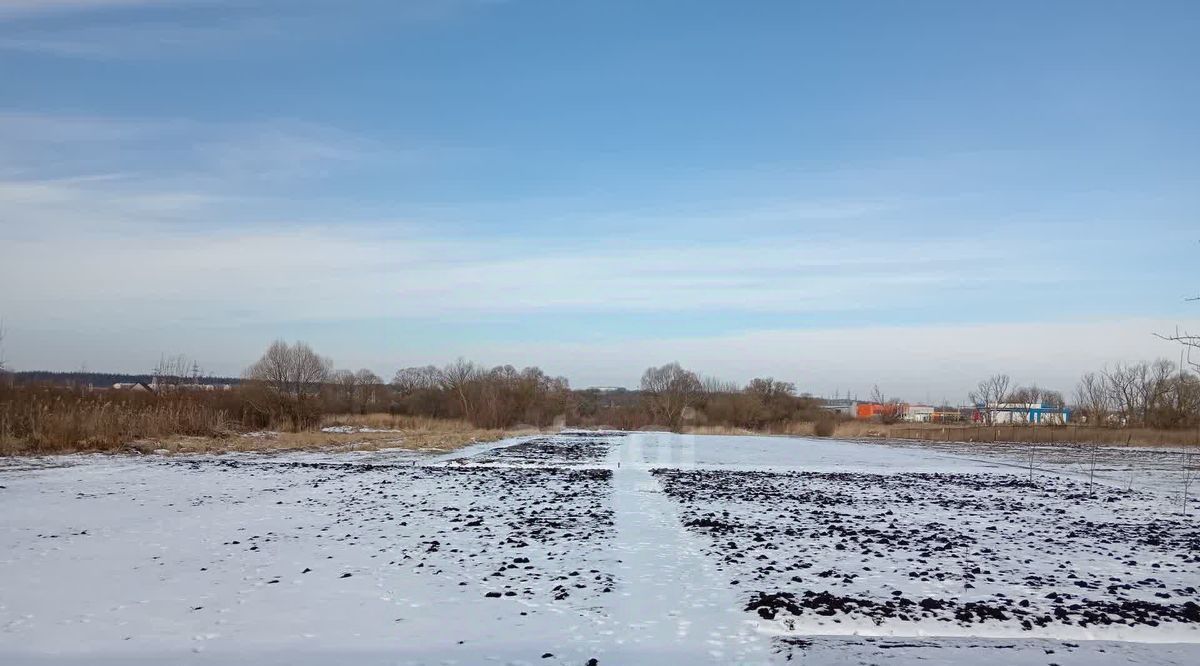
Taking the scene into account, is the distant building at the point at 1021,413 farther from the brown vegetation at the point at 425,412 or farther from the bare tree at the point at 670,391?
the bare tree at the point at 670,391

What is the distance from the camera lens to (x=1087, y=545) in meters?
8.93

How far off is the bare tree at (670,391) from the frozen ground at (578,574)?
44.1m

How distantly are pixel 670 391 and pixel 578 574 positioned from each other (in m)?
66.8

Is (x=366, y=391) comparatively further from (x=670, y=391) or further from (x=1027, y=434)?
(x=1027, y=434)

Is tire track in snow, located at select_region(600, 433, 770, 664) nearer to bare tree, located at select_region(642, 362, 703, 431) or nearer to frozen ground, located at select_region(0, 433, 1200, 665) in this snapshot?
frozen ground, located at select_region(0, 433, 1200, 665)

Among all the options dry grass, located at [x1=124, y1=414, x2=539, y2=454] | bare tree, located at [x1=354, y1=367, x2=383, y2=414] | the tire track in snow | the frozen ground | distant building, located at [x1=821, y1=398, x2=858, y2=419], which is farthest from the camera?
distant building, located at [x1=821, y1=398, x2=858, y2=419]

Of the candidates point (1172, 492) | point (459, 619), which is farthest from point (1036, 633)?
point (1172, 492)

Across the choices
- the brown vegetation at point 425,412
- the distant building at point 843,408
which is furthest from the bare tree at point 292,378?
the distant building at point 843,408

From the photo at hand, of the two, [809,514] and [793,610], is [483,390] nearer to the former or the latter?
[809,514]

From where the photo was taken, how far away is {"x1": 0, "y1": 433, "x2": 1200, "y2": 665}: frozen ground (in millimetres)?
5246

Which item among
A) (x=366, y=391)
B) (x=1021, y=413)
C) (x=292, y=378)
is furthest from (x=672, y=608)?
(x=1021, y=413)

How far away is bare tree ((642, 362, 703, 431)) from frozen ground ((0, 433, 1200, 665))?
4411 centimetres

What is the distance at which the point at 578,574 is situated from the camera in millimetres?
7121

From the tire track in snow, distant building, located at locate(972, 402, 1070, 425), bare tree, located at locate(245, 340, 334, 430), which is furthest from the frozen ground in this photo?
distant building, located at locate(972, 402, 1070, 425)
